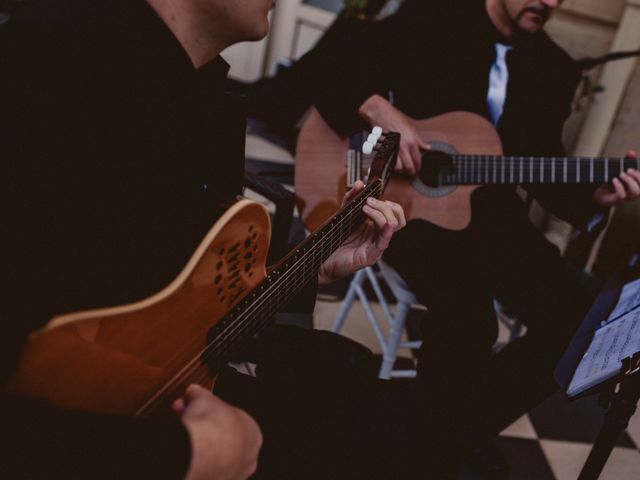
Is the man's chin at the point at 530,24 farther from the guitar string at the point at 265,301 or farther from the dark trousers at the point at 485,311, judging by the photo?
the guitar string at the point at 265,301

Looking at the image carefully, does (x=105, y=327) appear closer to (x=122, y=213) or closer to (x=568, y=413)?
(x=122, y=213)

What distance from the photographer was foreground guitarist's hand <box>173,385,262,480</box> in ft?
2.00

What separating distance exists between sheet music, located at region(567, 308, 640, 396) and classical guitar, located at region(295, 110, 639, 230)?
0.79 m

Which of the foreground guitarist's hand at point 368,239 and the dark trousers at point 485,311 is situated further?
the dark trousers at point 485,311

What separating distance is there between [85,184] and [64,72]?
5.5 inches

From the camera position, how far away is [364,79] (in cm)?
192

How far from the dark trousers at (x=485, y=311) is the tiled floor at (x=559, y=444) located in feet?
0.73

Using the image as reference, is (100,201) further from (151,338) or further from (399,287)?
(399,287)

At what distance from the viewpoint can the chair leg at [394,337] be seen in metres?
1.80

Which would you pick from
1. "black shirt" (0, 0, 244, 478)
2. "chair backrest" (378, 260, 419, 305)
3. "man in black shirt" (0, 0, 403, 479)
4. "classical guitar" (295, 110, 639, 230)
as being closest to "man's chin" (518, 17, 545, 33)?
"classical guitar" (295, 110, 639, 230)

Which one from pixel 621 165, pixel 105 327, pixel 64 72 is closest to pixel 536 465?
pixel 621 165

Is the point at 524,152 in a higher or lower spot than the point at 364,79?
lower

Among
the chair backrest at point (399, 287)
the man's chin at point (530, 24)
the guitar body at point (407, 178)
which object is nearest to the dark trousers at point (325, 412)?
the chair backrest at point (399, 287)

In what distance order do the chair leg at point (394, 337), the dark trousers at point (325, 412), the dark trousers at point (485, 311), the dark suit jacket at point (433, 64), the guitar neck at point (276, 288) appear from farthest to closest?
1. the dark suit jacket at point (433, 64)
2. the chair leg at point (394, 337)
3. the dark trousers at point (485, 311)
4. the dark trousers at point (325, 412)
5. the guitar neck at point (276, 288)
